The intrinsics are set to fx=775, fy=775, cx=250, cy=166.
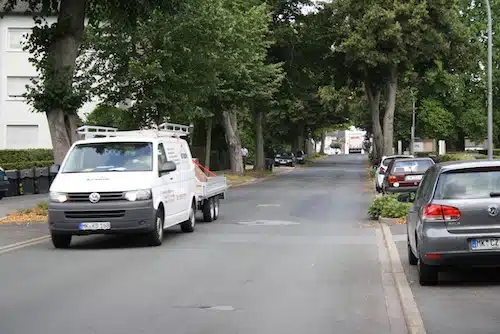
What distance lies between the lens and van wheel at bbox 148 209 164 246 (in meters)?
13.4

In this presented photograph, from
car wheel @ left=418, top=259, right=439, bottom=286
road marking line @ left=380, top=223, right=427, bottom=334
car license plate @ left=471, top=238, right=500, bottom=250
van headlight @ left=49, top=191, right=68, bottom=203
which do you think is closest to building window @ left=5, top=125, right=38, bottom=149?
van headlight @ left=49, top=191, right=68, bottom=203

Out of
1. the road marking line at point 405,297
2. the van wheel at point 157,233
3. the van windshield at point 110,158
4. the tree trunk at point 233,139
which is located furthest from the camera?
the tree trunk at point 233,139

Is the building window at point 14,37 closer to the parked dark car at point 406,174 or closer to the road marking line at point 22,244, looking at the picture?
the parked dark car at point 406,174

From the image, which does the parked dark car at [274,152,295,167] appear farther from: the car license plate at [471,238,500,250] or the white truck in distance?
the car license plate at [471,238,500,250]

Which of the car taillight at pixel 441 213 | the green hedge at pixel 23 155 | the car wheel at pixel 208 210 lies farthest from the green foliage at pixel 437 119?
the car taillight at pixel 441 213

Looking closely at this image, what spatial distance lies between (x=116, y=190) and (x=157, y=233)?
108cm

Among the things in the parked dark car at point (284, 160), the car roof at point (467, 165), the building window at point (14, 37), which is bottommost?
the parked dark car at point (284, 160)

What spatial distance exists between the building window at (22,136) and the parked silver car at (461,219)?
44738mm

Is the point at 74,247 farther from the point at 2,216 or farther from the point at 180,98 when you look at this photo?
the point at 180,98

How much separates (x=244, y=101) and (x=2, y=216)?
21.5m

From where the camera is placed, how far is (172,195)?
47.8 ft

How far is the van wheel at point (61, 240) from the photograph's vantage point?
1355 centimetres

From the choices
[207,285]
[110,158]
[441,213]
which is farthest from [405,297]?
[110,158]

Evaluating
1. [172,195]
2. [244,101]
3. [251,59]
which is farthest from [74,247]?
[244,101]
